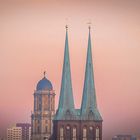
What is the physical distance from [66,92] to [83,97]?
404mm

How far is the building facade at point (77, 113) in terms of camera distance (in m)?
27.9

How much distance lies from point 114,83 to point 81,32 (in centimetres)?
134

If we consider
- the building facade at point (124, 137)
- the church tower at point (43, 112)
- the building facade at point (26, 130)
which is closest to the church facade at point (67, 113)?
the church tower at point (43, 112)

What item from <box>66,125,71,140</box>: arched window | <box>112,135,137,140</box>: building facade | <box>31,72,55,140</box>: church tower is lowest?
<box>112,135,137,140</box>: building facade

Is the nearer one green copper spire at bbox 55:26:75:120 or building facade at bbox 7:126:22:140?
building facade at bbox 7:126:22:140

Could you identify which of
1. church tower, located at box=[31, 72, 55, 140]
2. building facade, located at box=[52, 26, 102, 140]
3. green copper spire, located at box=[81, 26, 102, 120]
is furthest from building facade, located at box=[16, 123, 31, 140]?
green copper spire, located at box=[81, 26, 102, 120]

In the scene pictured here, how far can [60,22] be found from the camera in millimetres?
27625

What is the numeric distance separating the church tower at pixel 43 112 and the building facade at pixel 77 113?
200 mm

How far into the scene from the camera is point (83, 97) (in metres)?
A: 28.1

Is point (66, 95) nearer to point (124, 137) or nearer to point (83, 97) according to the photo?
point (83, 97)

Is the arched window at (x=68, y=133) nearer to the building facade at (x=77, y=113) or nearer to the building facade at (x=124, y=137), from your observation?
the building facade at (x=77, y=113)

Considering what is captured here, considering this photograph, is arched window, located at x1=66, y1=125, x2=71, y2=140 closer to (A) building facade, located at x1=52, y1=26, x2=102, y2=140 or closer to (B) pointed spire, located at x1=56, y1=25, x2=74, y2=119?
(A) building facade, located at x1=52, y1=26, x2=102, y2=140

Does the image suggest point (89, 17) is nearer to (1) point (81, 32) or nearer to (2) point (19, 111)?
(1) point (81, 32)

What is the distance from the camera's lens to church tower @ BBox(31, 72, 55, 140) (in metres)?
27.9
